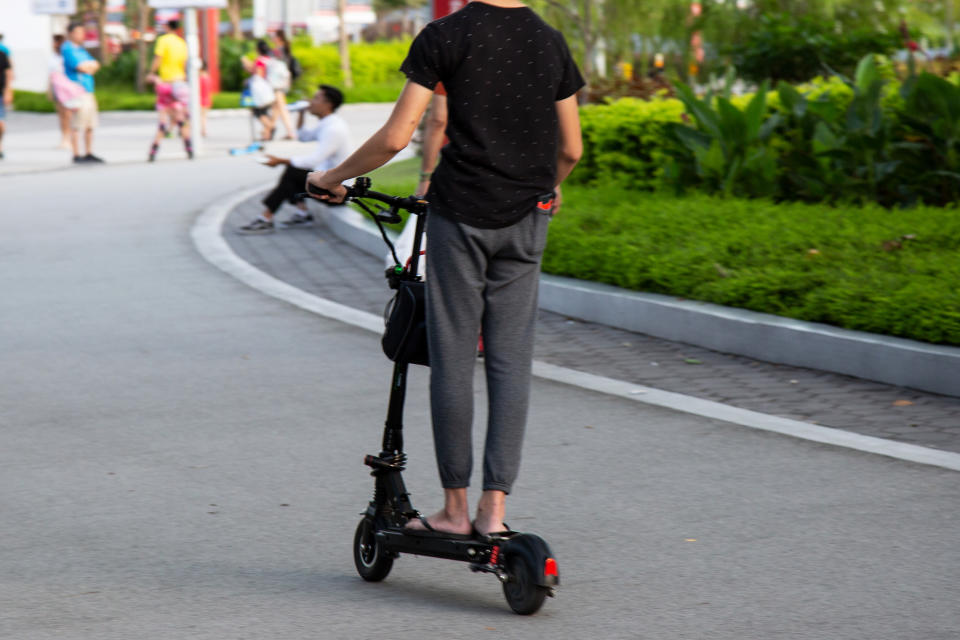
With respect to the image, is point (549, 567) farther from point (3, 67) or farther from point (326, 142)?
point (3, 67)

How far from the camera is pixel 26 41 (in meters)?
42.9

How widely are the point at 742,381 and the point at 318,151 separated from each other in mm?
6454

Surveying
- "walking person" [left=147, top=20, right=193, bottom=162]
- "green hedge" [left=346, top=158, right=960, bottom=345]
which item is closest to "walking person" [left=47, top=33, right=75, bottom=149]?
"walking person" [left=147, top=20, right=193, bottom=162]

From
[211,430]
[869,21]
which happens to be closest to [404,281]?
[211,430]

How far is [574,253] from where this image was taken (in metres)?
9.17

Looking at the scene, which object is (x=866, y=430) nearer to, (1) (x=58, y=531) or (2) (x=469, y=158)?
(2) (x=469, y=158)

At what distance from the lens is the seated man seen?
12.4 m

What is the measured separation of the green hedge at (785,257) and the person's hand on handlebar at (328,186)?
12.1ft

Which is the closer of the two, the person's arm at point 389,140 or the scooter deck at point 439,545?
the person's arm at point 389,140

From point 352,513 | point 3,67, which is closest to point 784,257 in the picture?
point 352,513

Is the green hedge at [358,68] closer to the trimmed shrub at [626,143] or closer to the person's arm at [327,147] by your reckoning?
the trimmed shrub at [626,143]

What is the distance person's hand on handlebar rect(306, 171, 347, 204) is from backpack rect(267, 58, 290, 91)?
69.0 feet

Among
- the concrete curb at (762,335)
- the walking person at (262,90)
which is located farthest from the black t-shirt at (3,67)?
the concrete curb at (762,335)

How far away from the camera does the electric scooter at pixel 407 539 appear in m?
3.85
